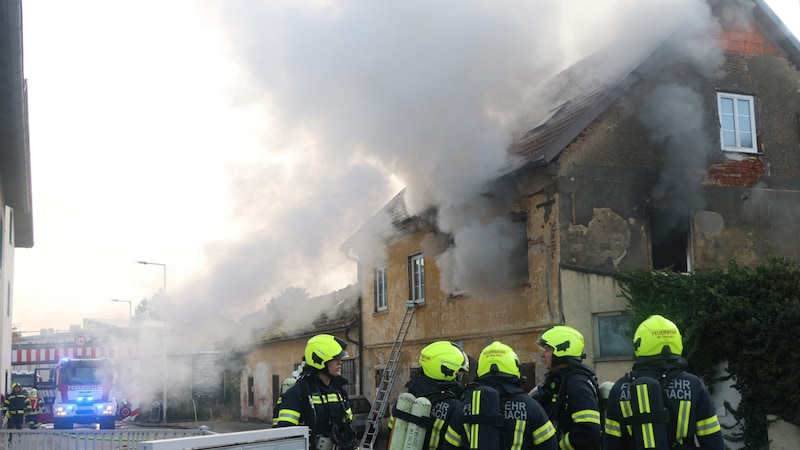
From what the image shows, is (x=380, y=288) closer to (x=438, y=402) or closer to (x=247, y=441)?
(x=438, y=402)

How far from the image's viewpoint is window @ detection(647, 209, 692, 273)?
531 inches

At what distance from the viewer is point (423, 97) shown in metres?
13.4

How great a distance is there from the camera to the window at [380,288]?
19031 mm

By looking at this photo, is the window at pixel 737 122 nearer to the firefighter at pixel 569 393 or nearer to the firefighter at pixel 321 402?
the firefighter at pixel 569 393

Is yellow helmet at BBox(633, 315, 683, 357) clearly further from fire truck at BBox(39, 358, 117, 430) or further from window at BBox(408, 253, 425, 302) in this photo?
fire truck at BBox(39, 358, 117, 430)

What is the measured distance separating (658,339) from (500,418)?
1057 mm

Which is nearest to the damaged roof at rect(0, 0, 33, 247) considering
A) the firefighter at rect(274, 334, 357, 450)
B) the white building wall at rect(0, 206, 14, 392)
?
the white building wall at rect(0, 206, 14, 392)

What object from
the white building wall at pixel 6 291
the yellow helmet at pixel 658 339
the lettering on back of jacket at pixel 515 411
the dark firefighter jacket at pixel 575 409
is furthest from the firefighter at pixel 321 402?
the white building wall at pixel 6 291

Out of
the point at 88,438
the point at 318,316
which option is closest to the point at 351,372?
the point at 318,316

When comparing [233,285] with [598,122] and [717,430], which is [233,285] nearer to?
[598,122]

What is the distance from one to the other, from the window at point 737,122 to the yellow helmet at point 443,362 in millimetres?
9996

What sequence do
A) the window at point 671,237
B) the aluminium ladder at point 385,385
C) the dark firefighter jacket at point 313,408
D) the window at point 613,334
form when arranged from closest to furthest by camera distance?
1. the dark firefighter jacket at point 313,408
2. the window at point 613,334
3. the window at point 671,237
4. the aluminium ladder at point 385,385

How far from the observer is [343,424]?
5.64 meters

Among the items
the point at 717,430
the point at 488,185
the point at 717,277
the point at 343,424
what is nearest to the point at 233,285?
the point at 488,185
